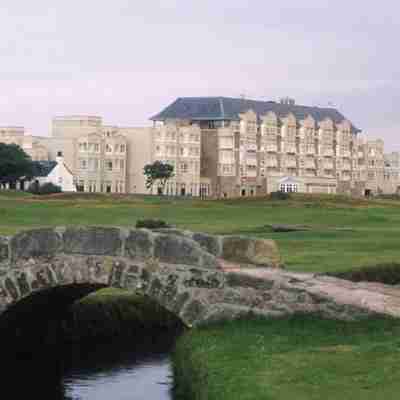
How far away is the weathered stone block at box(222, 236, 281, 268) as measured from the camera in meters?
19.7

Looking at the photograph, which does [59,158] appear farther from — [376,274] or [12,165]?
[376,274]

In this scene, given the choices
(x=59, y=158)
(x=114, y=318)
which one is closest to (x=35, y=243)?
(x=114, y=318)

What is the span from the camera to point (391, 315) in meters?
17.2

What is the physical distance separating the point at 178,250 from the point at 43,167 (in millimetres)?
160998

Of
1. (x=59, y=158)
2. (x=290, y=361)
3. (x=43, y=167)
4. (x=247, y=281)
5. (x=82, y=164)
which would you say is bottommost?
(x=290, y=361)

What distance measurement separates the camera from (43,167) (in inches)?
7023

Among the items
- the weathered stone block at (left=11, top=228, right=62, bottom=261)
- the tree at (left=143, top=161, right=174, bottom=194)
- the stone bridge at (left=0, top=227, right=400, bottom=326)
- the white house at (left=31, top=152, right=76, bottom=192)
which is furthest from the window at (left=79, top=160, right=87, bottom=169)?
the weathered stone block at (left=11, top=228, right=62, bottom=261)

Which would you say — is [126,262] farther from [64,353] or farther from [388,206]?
[388,206]

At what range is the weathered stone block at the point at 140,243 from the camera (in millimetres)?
18828

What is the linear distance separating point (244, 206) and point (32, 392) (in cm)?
6405

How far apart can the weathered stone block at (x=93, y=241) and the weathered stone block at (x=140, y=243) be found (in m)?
0.17

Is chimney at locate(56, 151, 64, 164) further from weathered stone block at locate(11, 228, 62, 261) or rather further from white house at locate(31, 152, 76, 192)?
weathered stone block at locate(11, 228, 62, 261)

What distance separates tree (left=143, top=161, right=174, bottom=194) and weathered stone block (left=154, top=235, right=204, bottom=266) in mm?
172473

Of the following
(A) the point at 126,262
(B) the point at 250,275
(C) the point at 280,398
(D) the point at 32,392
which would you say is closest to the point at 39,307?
(D) the point at 32,392
